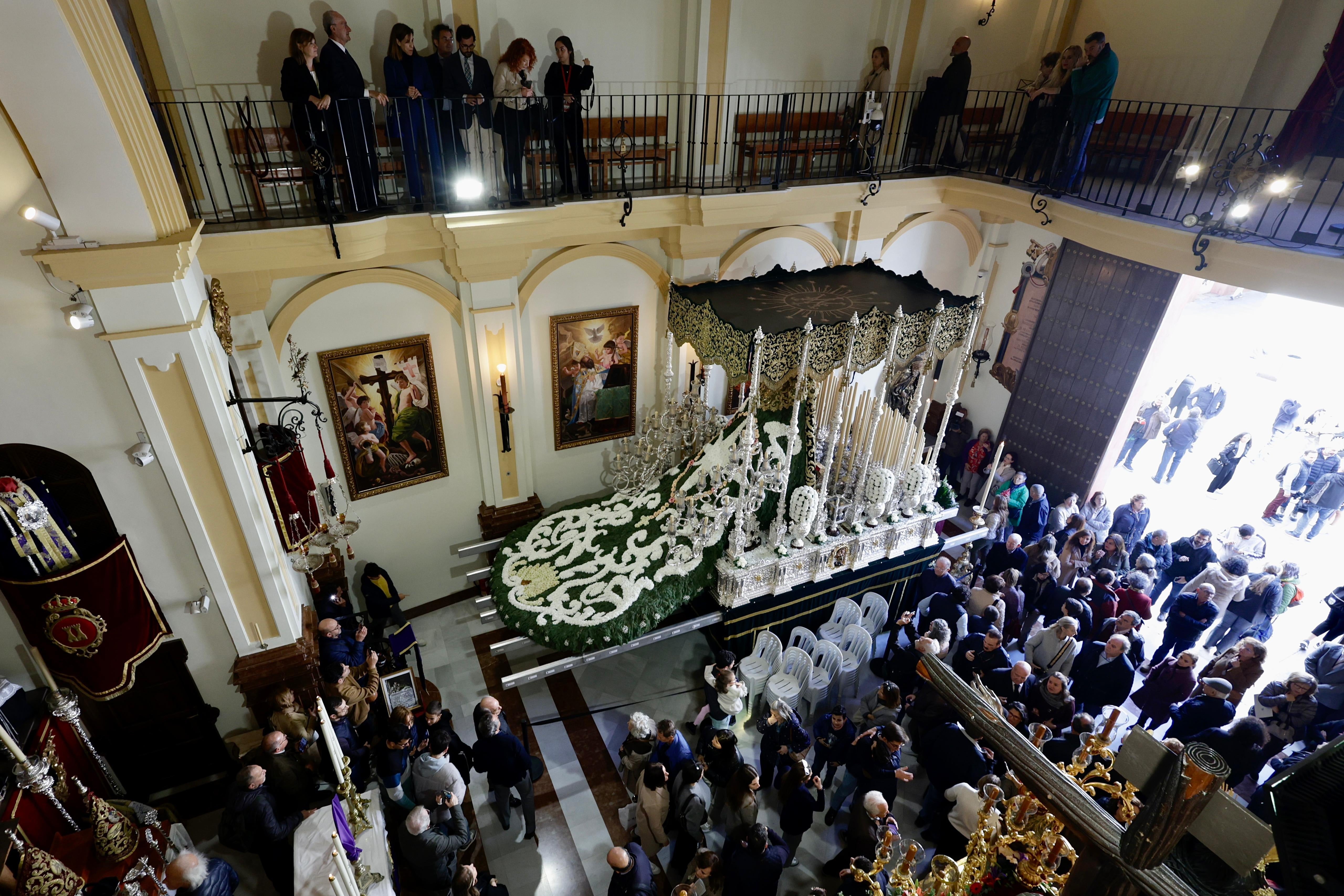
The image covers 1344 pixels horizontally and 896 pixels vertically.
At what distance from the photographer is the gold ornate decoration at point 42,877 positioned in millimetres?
3863

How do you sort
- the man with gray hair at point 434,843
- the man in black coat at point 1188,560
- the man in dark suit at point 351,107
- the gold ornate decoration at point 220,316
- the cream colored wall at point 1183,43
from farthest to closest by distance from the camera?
Result: the cream colored wall at point 1183,43, the man in black coat at point 1188,560, the man in dark suit at point 351,107, the gold ornate decoration at point 220,316, the man with gray hair at point 434,843

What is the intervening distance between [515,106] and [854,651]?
5965 mm

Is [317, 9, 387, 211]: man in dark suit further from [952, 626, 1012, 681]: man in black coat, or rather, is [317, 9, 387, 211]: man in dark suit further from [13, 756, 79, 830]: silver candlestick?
[952, 626, 1012, 681]: man in black coat

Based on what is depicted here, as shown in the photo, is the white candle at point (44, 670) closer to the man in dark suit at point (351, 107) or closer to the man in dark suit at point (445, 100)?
the man in dark suit at point (351, 107)

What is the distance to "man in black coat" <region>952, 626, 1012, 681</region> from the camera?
221 inches

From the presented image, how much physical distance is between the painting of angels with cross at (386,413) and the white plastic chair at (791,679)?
4.09 meters

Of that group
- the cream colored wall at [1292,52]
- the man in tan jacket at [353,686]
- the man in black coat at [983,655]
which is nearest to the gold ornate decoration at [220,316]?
the man in tan jacket at [353,686]

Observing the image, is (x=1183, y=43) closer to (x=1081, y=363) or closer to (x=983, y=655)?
(x=1081, y=363)

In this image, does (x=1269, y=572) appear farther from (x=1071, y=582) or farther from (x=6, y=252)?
(x=6, y=252)

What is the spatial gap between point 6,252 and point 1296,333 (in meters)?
17.6

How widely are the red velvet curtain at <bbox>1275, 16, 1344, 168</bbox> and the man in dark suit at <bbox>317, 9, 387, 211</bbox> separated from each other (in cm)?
900

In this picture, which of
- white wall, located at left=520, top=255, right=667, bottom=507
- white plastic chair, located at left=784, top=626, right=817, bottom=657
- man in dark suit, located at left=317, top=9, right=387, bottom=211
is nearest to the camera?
man in dark suit, located at left=317, top=9, right=387, bottom=211

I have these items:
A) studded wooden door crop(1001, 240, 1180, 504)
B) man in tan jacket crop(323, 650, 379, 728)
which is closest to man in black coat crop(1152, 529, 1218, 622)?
studded wooden door crop(1001, 240, 1180, 504)

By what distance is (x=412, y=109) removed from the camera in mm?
6137
